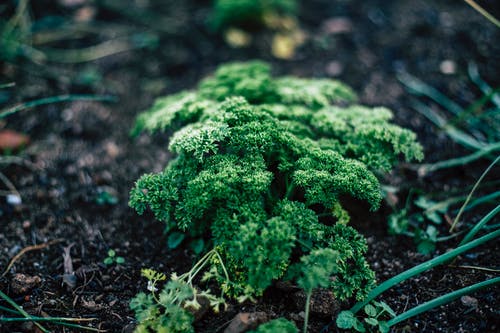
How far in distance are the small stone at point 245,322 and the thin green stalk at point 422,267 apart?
0.49m

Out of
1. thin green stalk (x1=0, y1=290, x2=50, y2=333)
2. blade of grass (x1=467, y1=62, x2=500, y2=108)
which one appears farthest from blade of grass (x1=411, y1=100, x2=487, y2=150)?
thin green stalk (x1=0, y1=290, x2=50, y2=333)

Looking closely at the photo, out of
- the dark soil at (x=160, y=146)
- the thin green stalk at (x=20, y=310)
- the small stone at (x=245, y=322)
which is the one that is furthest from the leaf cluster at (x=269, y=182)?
the thin green stalk at (x=20, y=310)

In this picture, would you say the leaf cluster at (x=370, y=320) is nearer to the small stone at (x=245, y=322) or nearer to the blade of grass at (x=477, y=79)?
the small stone at (x=245, y=322)

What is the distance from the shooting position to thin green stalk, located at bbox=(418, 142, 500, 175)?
243cm

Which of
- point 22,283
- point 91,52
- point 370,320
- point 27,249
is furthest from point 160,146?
point 370,320

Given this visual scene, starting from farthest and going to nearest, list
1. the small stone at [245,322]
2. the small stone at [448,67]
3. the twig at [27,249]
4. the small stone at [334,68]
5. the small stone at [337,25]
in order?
1. the small stone at [337,25]
2. the small stone at [334,68]
3. the small stone at [448,67]
4. the twig at [27,249]
5. the small stone at [245,322]

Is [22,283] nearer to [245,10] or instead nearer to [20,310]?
[20,310]

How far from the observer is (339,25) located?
4.10 m

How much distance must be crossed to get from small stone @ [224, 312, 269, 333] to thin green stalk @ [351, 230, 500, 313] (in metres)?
0.49

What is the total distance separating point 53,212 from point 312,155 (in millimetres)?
1845

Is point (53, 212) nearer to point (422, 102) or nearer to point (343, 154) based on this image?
point (343, 154)

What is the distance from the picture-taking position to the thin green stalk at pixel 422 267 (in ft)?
5.75

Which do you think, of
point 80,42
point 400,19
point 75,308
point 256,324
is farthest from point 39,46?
point 400,19

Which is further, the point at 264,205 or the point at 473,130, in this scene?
the point at 473,130
